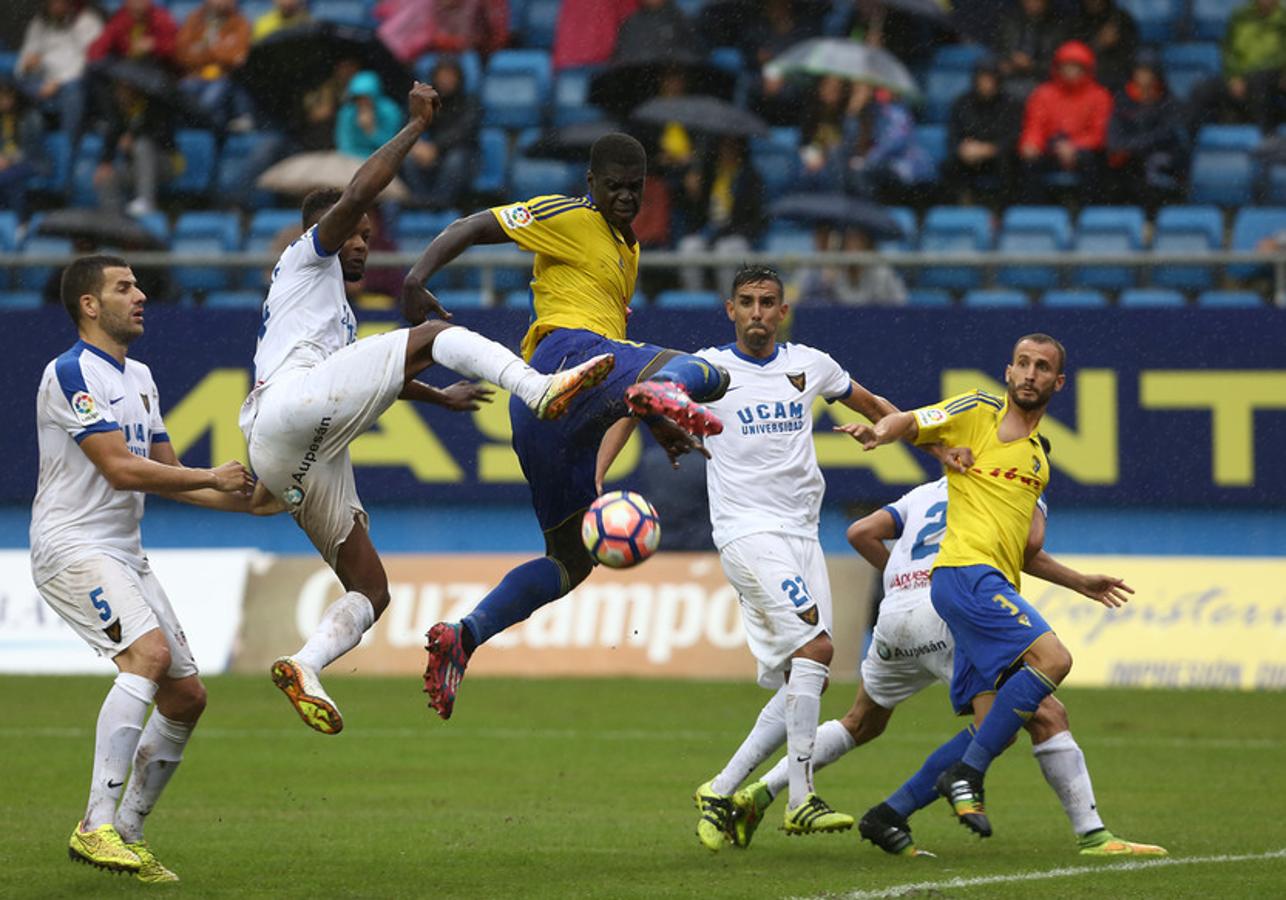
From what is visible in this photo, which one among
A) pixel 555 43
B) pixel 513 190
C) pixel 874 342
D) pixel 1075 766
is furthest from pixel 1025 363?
pixel 555 43

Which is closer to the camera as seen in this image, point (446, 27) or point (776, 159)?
point (776, 159)

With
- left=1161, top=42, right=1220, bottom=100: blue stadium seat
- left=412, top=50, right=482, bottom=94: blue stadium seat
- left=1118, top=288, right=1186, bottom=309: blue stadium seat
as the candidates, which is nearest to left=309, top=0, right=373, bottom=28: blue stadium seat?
left=412, top=50, right=482, bottom=94: blue stadium seat

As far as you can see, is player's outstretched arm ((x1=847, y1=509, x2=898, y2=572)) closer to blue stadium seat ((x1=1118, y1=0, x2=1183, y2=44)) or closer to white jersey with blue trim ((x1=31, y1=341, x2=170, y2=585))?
white jersey with blue trim ((x1=31, y1=341, x2=170, y2=585))

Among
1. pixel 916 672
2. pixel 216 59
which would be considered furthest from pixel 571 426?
pixel 216 59

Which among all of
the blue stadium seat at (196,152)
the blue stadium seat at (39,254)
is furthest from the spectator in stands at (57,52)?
the blue stadium seat at (39,254)

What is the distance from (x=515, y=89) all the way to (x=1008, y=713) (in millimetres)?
12398

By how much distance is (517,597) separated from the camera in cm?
884

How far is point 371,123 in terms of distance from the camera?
1869 centimetres

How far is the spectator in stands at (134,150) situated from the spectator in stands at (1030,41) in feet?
26.3

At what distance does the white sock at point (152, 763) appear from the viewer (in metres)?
8.70

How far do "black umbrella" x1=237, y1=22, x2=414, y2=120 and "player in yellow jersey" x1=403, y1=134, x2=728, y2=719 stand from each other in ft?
35.1

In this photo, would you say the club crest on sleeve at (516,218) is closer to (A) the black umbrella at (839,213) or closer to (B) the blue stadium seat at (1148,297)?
(A) the black umbrella at (839,213)

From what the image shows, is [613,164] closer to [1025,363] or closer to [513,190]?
[1025,363]

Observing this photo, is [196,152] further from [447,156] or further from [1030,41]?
[1030,41]
